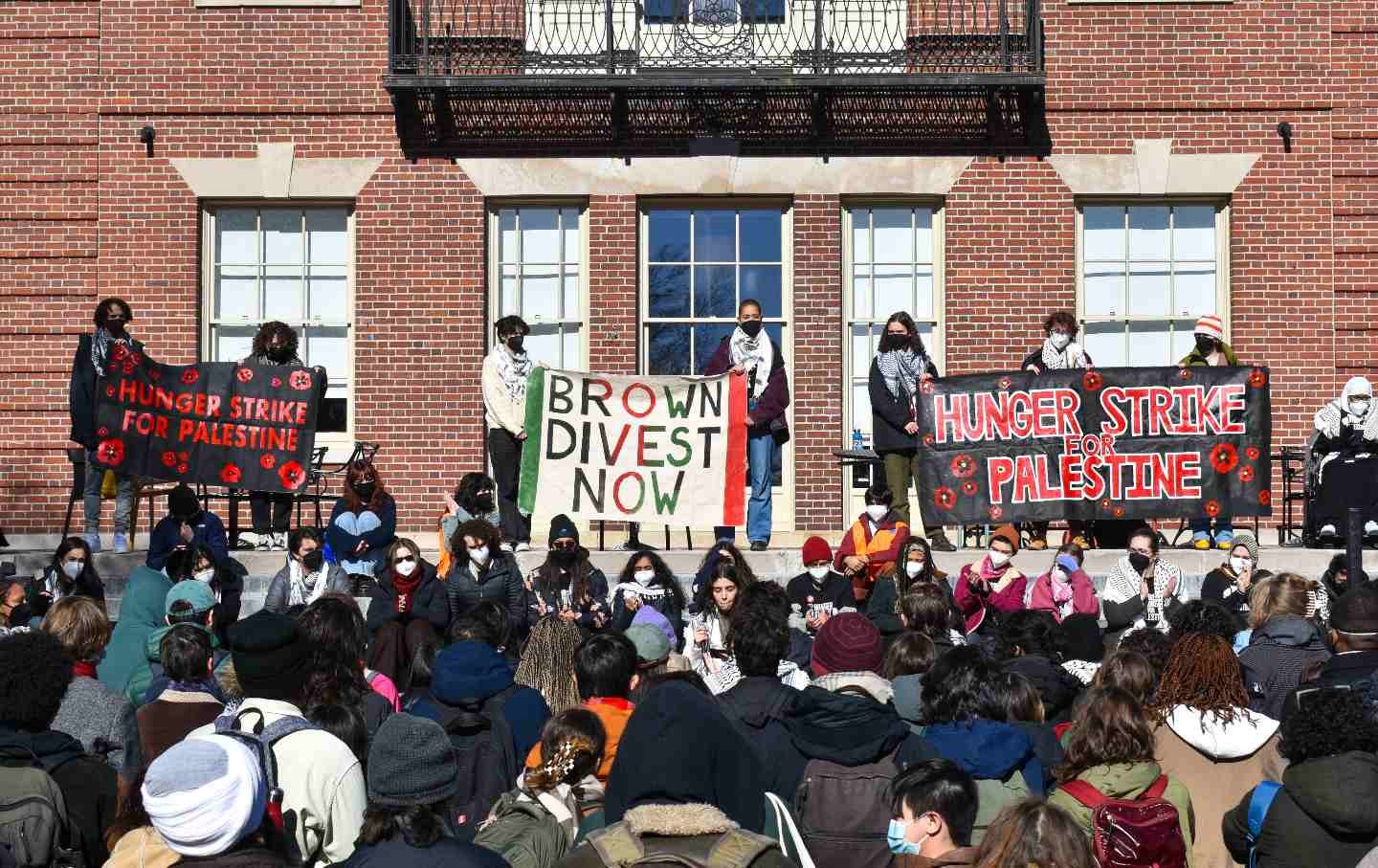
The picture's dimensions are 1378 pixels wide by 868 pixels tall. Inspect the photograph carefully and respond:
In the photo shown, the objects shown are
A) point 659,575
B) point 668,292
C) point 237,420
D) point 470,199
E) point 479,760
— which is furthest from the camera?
point 668,292

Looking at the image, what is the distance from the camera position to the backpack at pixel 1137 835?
20.5 feet

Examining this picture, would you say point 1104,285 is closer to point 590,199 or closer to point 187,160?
Answer: point 590,199

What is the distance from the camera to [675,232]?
19922 mm

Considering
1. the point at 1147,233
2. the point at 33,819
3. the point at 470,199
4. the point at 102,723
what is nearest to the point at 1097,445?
the point at 1147,233

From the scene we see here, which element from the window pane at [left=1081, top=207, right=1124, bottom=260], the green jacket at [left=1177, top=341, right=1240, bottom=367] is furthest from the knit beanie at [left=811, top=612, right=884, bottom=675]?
the window pane at [left=1081, top=207, right=1124, bottom=260]

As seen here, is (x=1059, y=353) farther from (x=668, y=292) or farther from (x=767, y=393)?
(x=668, y=292)

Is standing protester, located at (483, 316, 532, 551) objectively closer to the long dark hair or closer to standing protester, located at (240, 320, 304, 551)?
standing protester, located at (240, 320, 304, 551)

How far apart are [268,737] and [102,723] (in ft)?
5.86

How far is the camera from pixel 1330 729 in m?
6.32

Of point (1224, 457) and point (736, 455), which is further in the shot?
point (1224, 457)

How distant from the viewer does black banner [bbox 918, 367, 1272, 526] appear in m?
15.7

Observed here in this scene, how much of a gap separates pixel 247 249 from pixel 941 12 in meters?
7.31

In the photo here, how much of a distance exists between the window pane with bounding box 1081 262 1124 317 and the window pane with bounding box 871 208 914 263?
1826 mm

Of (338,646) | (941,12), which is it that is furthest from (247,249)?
(338,646)
